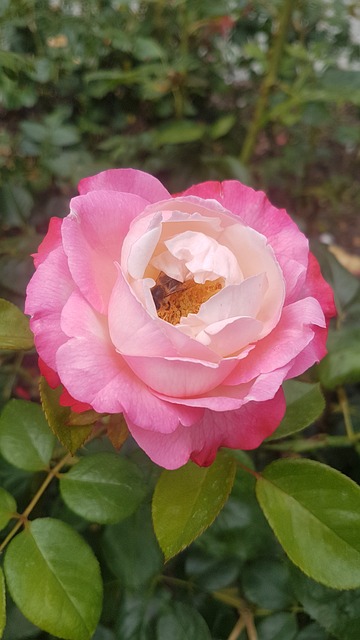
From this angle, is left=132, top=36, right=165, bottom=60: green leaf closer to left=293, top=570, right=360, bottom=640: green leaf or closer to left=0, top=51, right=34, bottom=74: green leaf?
left=0, top=51, right=34, bottom=74: green leaf

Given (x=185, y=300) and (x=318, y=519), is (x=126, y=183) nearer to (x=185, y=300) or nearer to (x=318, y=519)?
(x=185, y=300)

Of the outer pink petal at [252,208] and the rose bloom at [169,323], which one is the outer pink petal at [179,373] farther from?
the outer pink petal at [252,208]

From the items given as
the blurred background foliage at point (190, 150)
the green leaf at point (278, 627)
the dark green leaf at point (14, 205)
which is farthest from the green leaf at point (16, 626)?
the dark green leaf at point (14, 205)

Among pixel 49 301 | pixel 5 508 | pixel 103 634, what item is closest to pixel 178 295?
pixel 49 301

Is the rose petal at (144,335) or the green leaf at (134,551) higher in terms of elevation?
the rose petal at (144,335)

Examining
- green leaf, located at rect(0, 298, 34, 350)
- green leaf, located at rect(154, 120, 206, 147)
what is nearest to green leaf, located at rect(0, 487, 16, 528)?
green leaf, located at rect(0, 298, 34, 350)

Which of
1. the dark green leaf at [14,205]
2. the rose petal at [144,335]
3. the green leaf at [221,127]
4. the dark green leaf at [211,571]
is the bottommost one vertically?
the dark green leaf at [211,571]
